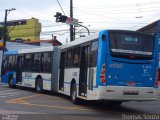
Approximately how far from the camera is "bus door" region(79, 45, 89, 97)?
19.4 m

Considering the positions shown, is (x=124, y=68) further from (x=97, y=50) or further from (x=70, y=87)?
(x=70, y=87)

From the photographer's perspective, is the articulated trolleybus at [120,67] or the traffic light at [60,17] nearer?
the articulated trolleybus at [120,67]

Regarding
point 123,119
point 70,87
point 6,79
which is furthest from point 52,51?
point 123,119

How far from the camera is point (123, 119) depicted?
15.0 m

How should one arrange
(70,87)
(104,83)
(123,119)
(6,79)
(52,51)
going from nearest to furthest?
(123,119), (104,83), (70,87), (52,51), (6,79)

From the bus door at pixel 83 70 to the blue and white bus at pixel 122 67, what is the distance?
2.01 ft

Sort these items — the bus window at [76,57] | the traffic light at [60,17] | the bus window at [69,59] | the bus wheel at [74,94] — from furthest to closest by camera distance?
the traffic light at [60,17]
the bus window at [69,59]
the bus window at [76,57]
the bus wheel at [74,94]

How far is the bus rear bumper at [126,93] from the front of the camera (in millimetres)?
16938

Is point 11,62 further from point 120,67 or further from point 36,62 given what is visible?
point 120,67

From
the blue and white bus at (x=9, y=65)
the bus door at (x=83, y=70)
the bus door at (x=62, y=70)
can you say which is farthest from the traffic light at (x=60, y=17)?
the bus door at (x=83, y=70)

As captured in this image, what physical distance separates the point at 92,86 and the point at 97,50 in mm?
1500

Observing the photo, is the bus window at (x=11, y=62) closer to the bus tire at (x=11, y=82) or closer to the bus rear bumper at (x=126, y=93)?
the bus tire at (x=11, y=82)

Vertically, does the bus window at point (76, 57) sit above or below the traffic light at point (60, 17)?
below

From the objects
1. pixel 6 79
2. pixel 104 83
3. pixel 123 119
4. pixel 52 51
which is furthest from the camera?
pixel 6 79
